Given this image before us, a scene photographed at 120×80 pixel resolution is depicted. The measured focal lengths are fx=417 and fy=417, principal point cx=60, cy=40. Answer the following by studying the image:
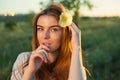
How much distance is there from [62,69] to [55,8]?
0.43 metres

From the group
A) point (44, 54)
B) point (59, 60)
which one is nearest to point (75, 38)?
point (59, 60)

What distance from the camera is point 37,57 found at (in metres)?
2.73

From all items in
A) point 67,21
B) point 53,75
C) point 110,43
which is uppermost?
point 67,21

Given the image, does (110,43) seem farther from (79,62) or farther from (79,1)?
(79,62)

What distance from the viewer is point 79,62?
2.88 meters

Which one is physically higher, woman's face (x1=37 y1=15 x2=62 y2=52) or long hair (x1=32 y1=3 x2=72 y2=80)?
woman's face (x1=37 y1=15 x2=62 y2=52)

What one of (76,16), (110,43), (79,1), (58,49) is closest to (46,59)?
(58,49)

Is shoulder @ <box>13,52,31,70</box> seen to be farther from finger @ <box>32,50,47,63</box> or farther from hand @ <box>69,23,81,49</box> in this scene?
hand @ <box>69,23,81,49</box>

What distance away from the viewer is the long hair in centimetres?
292

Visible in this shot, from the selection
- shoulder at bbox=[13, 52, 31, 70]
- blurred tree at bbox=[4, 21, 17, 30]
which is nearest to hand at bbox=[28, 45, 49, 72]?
shoulder at bbox=[13, 52, 31, 70]

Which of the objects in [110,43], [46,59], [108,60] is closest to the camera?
[46,59]

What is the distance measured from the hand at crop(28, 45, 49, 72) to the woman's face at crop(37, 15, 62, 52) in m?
0.04

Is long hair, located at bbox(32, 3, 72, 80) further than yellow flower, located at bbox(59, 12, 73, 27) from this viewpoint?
Yes

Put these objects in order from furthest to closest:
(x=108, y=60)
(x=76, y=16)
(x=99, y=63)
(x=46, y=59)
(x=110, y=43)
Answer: (x=110, y=43)
(x=76, y=16)
(x=108, y=60)
(x=99, y=63)
(x=46, y=59)
